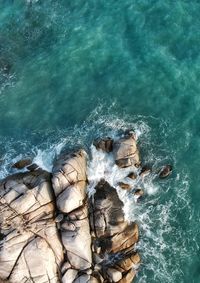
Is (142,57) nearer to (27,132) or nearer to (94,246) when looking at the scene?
(27,132)

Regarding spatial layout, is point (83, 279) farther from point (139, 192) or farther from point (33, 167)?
point (33, 167)

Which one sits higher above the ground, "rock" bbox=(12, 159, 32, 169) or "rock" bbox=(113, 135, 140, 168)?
"rock" bbox=(12, 159, 32, 169)

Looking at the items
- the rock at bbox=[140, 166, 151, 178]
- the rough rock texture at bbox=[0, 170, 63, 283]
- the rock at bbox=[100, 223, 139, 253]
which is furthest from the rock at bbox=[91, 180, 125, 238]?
the rough rock texture at bbox=[0, 170, 63, 283]

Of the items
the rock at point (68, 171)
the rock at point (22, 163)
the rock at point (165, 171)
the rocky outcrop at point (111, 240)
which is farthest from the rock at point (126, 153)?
the rock at point (22, 163)

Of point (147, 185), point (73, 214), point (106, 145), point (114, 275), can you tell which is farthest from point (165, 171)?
point (114, 275)

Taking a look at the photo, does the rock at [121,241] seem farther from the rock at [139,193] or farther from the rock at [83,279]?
the rock at [139,193]

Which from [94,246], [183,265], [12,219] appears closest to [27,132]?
[12,219]

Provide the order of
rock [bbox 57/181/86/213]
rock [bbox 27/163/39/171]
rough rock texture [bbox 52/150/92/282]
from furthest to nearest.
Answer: rock [bbox 27/163/39/171] < rock [bbox 57/181/86/213] < rough rock texture [bbox 52/150/92/282]

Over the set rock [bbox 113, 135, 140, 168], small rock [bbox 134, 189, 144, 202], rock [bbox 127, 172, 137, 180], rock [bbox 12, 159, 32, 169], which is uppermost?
rock [bbox 12, 159, 32, 169]

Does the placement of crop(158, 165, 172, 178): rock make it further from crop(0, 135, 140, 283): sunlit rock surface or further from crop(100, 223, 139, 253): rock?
crop(100, 223, 139, 253): rock
